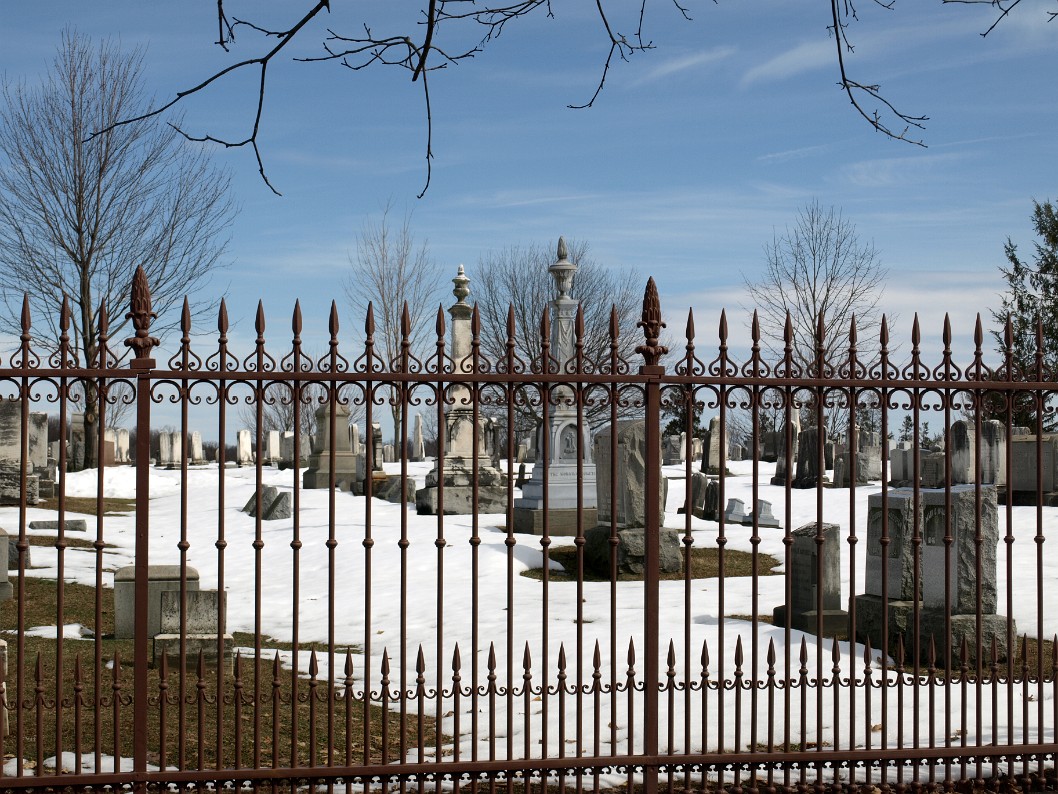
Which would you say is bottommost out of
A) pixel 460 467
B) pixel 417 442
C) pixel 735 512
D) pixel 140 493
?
pixel 735 512

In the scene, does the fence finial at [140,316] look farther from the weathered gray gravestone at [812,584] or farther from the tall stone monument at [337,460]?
the tall stone monument at [337,460]

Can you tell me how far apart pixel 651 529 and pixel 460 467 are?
13880 millimetres

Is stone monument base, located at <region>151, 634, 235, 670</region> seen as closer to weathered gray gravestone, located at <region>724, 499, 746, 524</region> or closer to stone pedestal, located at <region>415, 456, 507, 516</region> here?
stone pedestal, located at <region>415, 456, 507, 516</region>

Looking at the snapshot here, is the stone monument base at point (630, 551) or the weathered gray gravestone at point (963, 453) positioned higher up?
the weathered gray gravestone at point (963, 453)

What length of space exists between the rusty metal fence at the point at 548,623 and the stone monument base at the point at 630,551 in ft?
0.35

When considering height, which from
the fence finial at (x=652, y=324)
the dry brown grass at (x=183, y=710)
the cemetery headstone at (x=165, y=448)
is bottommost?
the dry brown grass at (x=183, y=710)

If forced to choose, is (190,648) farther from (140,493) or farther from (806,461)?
(806,461)

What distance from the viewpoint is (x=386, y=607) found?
11.9m

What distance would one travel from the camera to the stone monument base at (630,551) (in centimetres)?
1332

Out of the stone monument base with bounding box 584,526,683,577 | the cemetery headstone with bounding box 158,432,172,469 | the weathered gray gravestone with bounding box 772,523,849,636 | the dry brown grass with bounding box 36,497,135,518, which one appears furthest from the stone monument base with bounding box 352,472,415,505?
the cemetery headstone with bounding box 158,432,172,469

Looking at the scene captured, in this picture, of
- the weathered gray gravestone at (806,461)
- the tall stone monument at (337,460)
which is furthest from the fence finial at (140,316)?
the weathered gray gravestone at (806,461)

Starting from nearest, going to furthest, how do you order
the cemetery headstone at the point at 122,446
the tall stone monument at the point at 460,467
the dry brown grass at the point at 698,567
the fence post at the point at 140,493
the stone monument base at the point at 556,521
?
1. the fence post at the point at 140,493
2. the dry brown grass at the point at 698,567
3. the stone monument base at the point at 556,521
4. the tall stone monument at the point at 460,467
5. the cemetery headstone at the point at 122,446

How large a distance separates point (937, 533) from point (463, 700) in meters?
4.20

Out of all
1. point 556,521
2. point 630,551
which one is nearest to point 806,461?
point 556,521
